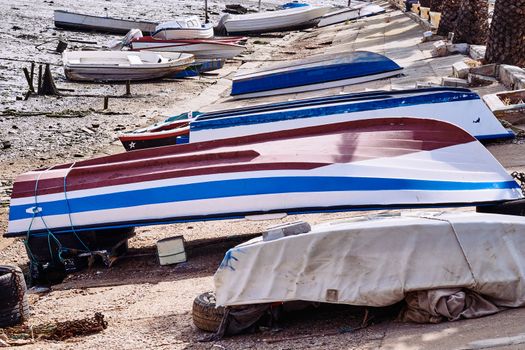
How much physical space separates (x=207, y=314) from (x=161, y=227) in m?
5.52

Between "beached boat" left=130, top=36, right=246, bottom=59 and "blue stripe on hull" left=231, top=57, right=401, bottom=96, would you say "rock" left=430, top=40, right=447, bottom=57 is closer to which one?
"blue stripe on hull" left=231, top=57, right=401, bottom=96

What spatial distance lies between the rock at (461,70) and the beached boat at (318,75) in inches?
89.0

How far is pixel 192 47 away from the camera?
33.4 meters

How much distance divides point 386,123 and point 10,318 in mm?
6065

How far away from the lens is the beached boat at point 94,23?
4331cm

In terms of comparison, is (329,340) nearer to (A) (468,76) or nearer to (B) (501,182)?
(B) (501,182)

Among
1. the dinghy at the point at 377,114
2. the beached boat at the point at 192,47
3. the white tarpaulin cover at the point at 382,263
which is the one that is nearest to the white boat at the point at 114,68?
the beached boat at the point at 192,47

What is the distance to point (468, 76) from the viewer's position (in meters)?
19.5

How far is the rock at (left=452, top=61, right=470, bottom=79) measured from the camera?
65.3 ft

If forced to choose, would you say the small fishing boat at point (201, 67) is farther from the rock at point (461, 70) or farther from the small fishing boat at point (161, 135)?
the small fishing boat at point (161, 135)

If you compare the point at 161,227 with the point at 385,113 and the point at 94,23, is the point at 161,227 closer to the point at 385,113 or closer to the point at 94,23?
the point at 385,113

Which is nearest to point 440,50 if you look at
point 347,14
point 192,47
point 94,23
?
point 192,47

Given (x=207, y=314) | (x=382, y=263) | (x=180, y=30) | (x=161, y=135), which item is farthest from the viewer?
(x=180, y=30)

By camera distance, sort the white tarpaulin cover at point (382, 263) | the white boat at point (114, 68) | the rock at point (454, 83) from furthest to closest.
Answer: the white boat at point (114, 68), the rock at point (454, 83), the white tarpaulin cover at point (382, 263)
